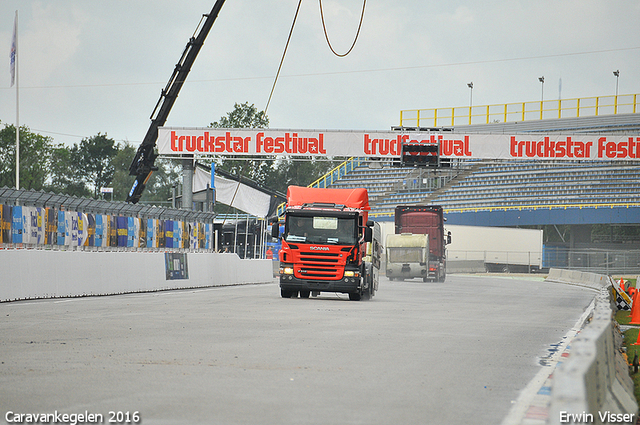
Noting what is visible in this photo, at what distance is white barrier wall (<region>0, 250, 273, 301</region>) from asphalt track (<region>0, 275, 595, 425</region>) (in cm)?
204

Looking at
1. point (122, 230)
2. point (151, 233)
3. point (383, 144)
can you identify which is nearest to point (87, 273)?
point (122, 230)

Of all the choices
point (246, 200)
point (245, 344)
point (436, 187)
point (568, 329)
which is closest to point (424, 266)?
point (246, 200)

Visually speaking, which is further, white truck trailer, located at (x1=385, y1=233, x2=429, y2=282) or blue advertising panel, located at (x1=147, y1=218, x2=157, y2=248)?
white truck trailer, located at (x1=385, y1=233, x2=429, y2=282)

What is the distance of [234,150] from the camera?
42.8m

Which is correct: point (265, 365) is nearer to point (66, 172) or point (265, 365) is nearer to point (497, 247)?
point (497, 247)

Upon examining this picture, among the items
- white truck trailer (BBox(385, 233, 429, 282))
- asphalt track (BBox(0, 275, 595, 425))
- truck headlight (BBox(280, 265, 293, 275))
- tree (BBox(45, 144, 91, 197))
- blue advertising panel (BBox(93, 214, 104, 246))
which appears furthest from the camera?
tree (BBox(45, 144, 91, 197))

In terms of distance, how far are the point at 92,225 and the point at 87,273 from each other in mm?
4339

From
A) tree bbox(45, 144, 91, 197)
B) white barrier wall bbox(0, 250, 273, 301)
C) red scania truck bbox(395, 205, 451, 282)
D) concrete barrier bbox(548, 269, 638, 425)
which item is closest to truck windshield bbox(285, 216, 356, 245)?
white barrier wall bbox(0, 250, 273, 301)

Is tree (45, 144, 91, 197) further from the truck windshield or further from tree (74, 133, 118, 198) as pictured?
the truck windshield

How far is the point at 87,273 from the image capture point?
22.0 m

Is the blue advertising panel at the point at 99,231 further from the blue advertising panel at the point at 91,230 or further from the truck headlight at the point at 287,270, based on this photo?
the truck headlight at the point at 287,270

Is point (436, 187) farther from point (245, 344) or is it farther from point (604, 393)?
point (604, 393)

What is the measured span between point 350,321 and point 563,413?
11.8 meters

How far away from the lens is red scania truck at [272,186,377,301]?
23.2 metres
